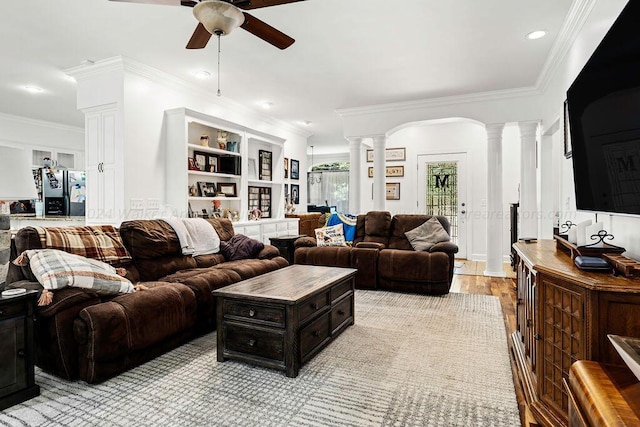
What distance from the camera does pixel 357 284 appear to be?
4.64 meters

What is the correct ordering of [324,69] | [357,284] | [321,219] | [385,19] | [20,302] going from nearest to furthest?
1. [20,302]
2. [385,19]
3. [324,69]
4. [357,284]
5. [321,219]

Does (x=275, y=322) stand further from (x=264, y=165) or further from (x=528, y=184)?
(x=264, y=165)

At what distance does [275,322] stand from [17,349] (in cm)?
138

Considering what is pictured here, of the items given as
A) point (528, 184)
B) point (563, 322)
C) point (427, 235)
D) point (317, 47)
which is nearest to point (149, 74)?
point (317, 47)

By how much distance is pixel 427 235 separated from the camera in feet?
15.6

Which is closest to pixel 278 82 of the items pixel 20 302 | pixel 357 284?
pixel 357 284

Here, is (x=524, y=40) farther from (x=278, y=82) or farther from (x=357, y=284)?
(x=357, y=284)

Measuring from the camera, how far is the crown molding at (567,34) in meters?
2.88

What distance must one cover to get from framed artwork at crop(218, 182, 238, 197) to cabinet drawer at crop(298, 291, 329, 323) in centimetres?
337

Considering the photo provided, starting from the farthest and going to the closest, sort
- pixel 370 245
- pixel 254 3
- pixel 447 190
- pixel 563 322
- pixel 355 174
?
pixel 447 190
pixel 355 174
pixel 370 245
pixel 254 3
pixel 563 322

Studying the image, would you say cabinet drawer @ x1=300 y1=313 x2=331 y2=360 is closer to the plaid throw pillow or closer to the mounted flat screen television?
the plaid throw pillow

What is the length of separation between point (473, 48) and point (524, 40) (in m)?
0.46

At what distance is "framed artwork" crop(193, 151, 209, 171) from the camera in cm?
513

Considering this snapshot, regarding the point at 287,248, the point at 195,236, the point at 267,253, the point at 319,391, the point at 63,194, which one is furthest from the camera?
the point at 63,194
